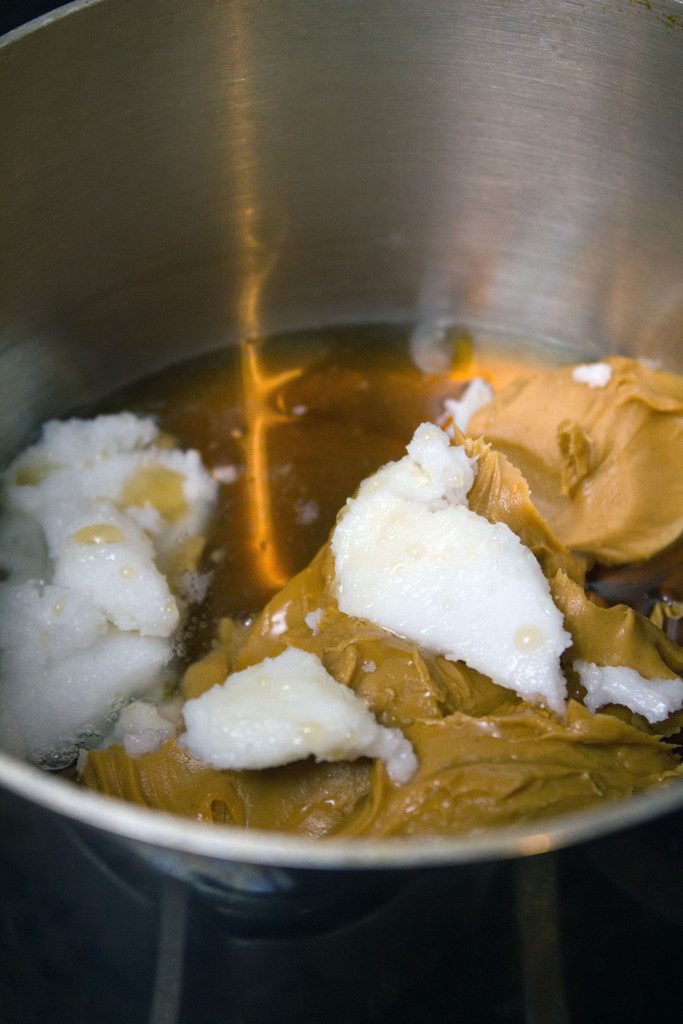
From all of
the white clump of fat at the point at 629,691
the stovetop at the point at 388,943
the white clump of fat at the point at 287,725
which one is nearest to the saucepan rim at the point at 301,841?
the stovetop at the point at 388,943

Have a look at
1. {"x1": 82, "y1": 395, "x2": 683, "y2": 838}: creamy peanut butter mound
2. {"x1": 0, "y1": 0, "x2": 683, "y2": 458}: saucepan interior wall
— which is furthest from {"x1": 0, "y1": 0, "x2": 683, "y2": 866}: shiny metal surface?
{"x1": 82, "y1": 395, "x2": 683, "y2": 838}: creamy peanut butter mound

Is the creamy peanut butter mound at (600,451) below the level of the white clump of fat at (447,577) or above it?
below

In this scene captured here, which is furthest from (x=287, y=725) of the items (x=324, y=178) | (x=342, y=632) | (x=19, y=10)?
(x=19, y=10)

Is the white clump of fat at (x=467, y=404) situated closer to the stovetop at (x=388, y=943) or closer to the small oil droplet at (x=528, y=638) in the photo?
the small oil droplet at (x=528, y=638)

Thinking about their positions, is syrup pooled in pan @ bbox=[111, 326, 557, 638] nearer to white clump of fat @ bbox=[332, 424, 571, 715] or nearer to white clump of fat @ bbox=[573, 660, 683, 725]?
white clump of fat @ bbox=[332, 424, 571, 715]

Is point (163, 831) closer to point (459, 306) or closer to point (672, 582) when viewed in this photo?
point (672, 582)

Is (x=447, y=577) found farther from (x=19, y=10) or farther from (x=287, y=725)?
(x=19, y=10)
